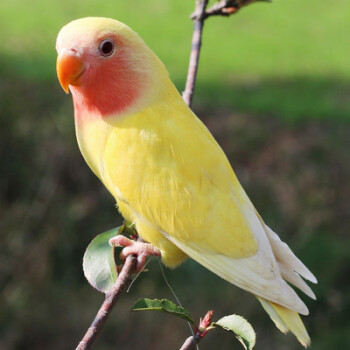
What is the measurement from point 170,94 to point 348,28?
689 cm

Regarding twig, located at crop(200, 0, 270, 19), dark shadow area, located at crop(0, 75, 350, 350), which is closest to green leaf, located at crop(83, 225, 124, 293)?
twig, located at crop(200, 0, 270, 19)

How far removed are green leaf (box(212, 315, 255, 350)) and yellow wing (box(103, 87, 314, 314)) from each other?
448mm

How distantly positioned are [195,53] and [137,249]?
676mm

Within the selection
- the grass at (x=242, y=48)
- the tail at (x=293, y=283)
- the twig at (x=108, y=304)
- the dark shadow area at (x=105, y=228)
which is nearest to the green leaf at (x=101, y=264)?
the twig at (x=108, y=304)

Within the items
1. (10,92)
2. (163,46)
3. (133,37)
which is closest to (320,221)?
(10,92)

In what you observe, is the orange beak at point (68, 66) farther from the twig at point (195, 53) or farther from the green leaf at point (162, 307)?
the green leaf at point (162, 307)

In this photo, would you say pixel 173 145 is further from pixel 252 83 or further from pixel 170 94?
pixel 252 83

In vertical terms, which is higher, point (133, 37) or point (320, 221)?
point (133, 37)

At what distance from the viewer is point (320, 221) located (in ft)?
17.7

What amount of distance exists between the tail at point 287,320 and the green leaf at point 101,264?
1.76 ft

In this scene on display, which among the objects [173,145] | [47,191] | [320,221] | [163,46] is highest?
[173,145]

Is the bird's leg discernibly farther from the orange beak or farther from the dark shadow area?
the dark shadow area

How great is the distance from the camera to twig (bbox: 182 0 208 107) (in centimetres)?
215

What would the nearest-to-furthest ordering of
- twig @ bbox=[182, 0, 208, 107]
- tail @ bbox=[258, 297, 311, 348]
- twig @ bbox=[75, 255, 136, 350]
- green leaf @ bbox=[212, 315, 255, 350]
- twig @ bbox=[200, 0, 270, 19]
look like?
twig @ bbox=[75, 255, 136, 350] < green leaf @ bbox=[212, 315, 255, 350] < tail @ bbox=[258, 297, 311, 348] < twig @ bbox=[182, 0, 208, 107] < twig @ bbox=[200, 0, 270, 19]
